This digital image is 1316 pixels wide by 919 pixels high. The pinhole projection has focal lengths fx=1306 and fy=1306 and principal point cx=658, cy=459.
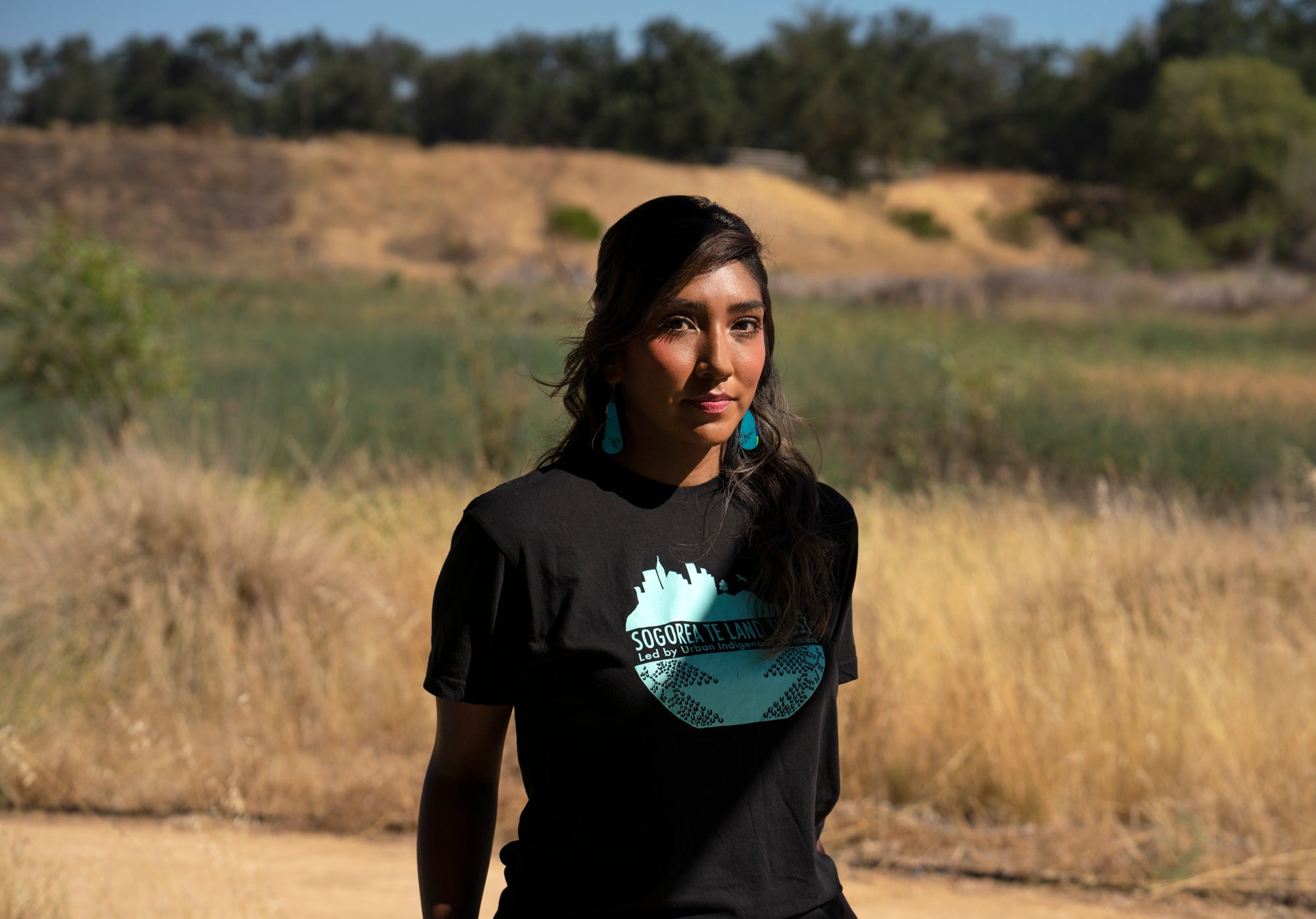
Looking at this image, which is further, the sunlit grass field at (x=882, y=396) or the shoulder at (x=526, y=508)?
the sunlit grass field at (x=882, y=396)

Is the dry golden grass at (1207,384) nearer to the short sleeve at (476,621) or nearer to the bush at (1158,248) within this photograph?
the short sleeve at (476,621)

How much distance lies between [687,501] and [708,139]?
8111 centimetres

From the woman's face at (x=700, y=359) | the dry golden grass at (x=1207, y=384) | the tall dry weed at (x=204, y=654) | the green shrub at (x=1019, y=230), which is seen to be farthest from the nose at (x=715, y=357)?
the green shrub at (x=1019, y=230)

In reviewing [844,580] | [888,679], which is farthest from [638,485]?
[888,679]

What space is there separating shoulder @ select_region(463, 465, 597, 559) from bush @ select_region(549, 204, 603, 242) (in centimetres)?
5773

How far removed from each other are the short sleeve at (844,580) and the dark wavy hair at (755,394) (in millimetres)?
47

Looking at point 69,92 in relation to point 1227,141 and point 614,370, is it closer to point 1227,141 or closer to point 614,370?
point 1227,141

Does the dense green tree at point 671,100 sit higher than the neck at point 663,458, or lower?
higher

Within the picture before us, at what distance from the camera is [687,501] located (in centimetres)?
203

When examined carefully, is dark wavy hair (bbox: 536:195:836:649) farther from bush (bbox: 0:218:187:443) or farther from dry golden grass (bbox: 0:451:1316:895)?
bush (bbox: 0:218:187:443)

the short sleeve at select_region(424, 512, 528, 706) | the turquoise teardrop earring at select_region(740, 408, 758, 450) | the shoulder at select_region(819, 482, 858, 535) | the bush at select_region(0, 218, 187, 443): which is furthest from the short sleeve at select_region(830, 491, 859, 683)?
the bush at select_region(0, 218, 187, 443)

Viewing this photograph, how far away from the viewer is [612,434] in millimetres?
2059

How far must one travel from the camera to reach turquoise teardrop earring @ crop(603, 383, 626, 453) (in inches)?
80.8

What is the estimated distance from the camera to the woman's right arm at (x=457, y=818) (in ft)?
6.42
